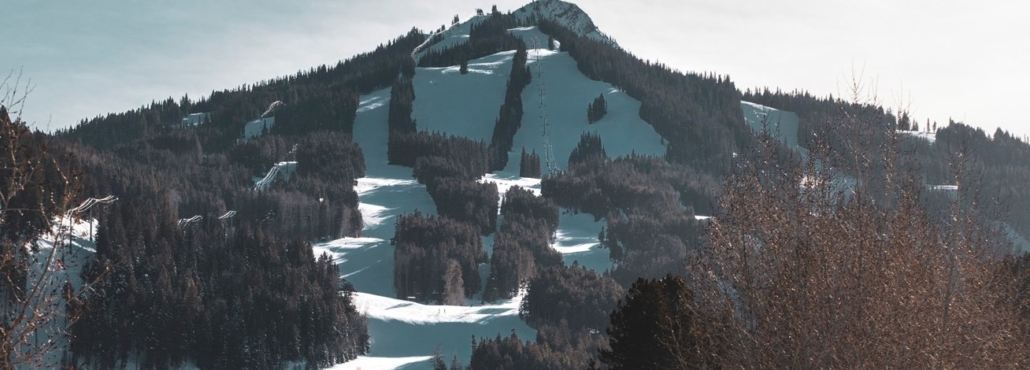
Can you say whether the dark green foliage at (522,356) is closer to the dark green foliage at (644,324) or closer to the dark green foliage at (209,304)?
the dark green foliage at (209,304)

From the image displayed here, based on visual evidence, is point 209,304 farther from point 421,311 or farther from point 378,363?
point 421,311

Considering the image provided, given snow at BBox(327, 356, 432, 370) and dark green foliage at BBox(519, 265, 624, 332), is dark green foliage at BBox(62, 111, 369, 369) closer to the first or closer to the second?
snow at BBox(327, 356, 432, 370)

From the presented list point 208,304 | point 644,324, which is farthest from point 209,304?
point 644,324

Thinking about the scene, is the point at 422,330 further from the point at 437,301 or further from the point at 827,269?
the point at 827,269

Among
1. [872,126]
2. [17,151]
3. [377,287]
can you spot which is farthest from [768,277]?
[377,287]

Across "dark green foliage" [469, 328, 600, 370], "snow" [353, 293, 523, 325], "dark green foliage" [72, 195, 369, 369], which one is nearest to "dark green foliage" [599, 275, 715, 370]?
"dark green foliage" [469, 328, 600, 370]

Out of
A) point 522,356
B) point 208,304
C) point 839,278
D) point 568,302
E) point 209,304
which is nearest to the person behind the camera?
point 839,278
